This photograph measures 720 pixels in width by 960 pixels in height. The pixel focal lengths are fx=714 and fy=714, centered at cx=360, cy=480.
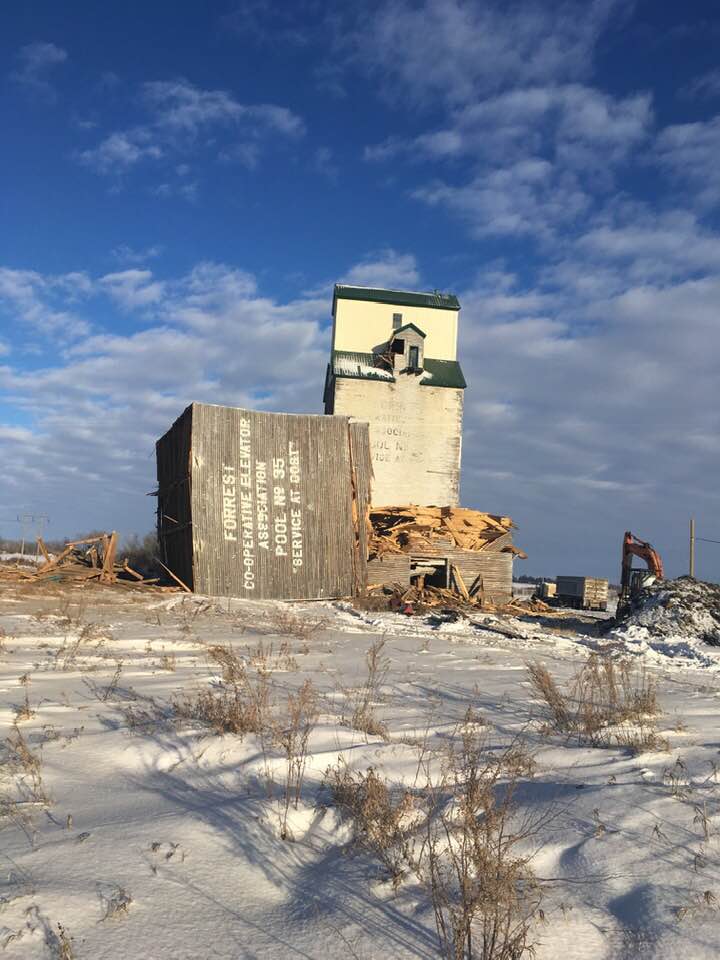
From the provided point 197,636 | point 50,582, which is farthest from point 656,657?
point 50,582

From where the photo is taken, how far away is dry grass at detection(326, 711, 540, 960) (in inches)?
94.9

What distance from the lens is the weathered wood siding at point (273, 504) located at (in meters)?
18.7

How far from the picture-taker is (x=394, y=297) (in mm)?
39406

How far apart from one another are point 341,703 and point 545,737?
69.7 inches

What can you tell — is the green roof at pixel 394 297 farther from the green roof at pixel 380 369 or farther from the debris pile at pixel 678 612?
the debris pile at pixel 678 612

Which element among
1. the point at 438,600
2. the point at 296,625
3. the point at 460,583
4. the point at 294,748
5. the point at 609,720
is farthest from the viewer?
the point at 460,583

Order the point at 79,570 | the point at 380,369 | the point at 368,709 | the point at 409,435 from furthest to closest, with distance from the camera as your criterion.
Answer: the point at 380,369 → the point at 409,435 → the point at 79,570 → the point at 368,709

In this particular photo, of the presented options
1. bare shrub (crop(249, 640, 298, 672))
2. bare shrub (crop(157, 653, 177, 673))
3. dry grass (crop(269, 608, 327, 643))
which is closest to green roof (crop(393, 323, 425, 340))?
dry grass (crop(269, 608, 327, 643))

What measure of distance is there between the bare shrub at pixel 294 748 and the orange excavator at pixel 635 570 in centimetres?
1509

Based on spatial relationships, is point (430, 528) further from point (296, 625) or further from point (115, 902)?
point (115, 902)

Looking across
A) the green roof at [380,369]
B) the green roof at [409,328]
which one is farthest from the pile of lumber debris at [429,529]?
the green roof at [409,328]

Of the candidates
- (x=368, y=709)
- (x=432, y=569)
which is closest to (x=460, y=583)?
(x=432, y=569)

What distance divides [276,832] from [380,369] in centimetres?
3484

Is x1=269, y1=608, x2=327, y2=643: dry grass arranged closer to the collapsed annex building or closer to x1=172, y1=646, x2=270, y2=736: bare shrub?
the collapsed annex building
